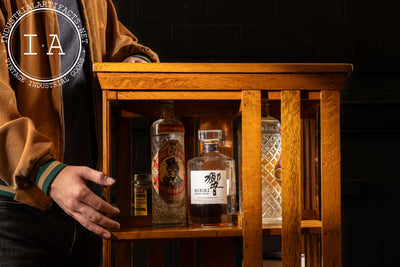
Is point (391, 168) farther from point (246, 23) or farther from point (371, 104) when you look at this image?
point (246, 23)

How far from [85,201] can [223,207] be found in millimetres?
298

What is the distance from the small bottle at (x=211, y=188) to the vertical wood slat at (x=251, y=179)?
0.05 metres

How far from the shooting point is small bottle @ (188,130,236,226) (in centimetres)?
87

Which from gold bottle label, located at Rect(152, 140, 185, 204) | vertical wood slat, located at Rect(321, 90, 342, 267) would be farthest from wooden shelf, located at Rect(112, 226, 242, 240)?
vertical wood slat, located at Rect(321, 90, 342, 267)

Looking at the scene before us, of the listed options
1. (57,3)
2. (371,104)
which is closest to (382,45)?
(371,104)

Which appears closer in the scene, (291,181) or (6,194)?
(291,181)

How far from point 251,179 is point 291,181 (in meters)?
0.08

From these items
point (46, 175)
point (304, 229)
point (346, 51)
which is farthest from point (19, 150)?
point (346, 51)

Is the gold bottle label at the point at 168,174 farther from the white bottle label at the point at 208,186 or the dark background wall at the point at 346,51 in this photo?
the dark background wall at the point at 346,51

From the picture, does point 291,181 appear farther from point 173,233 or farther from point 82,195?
point 82,195

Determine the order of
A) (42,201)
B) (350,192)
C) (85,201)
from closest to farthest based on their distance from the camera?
1. (85,201)
2. (42,201)
3. (350,192)

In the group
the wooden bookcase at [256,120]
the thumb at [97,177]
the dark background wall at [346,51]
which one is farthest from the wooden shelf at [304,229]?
the dark background wall at [346,51]

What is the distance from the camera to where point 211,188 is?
868 mm

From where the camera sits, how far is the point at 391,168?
2023mm
